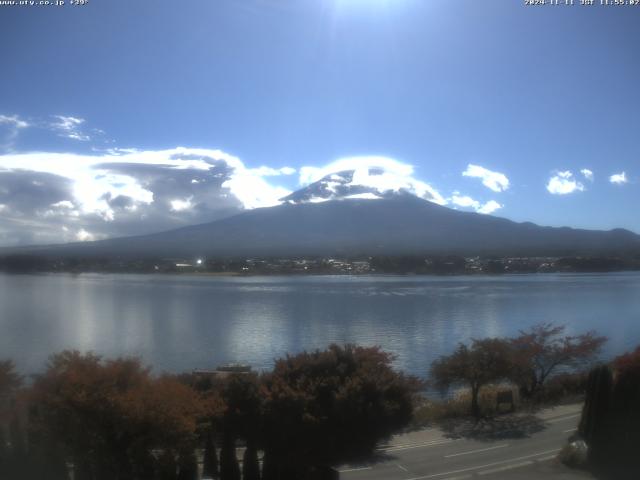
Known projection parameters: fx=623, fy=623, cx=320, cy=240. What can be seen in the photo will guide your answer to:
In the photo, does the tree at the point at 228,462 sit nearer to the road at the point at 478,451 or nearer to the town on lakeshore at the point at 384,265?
the road at the point at 478,451

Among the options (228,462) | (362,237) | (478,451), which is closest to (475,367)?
(478,451)

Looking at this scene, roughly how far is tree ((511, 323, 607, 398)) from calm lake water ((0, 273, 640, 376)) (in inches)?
85.5

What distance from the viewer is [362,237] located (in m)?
76.9

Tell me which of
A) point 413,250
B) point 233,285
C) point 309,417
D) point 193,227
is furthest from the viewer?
point 193,227

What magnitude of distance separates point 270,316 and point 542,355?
1104 cm

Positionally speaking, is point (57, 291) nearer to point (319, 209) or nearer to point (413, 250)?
point (413, 250)

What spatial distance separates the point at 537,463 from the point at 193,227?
7561 centimetres

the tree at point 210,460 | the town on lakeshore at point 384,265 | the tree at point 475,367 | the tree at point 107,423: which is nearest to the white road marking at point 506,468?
the tree at point 210,460

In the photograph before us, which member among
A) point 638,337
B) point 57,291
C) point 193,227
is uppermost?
point 193,227

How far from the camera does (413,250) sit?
2424 inches

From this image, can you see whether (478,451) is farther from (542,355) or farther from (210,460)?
(542,355)

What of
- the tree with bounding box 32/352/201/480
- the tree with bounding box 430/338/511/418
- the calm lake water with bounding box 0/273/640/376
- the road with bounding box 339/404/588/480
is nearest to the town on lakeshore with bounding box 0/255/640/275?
the calm lake water with bounding box 0/273/640/376

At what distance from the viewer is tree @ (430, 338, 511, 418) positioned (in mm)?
13117

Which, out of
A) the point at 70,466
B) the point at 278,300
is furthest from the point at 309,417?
the point at 278,300
